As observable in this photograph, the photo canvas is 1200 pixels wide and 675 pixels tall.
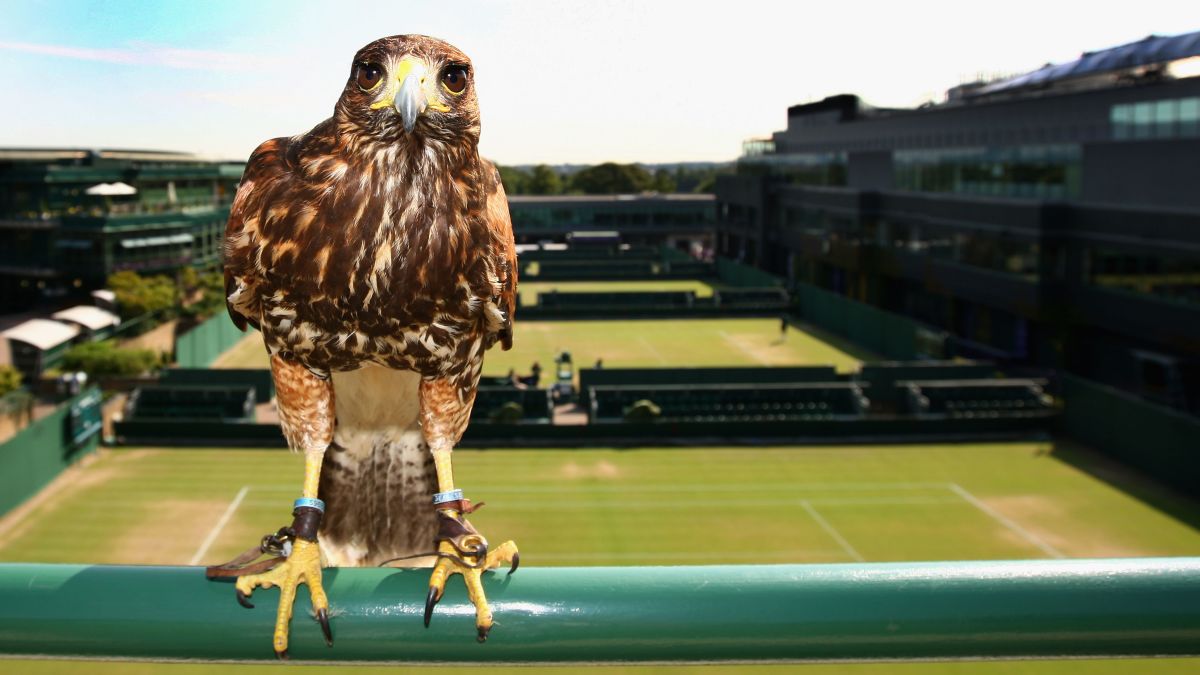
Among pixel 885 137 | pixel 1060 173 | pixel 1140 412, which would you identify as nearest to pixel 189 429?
pixel 1140 412

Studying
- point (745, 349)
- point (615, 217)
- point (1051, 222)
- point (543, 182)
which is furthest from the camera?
point (543, 182)

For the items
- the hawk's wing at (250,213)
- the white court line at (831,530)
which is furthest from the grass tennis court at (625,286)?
the hawk's wing at (250,213)

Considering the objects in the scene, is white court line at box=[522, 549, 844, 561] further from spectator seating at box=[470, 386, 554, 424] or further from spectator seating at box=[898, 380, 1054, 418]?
spectator seating at box=[898, 380, 1054, 418]

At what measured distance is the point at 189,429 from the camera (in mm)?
26469

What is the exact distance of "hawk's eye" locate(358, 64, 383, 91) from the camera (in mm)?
3428

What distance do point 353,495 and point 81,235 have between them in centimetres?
5624

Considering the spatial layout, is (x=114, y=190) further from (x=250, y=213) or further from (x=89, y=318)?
(x=250, y=213)

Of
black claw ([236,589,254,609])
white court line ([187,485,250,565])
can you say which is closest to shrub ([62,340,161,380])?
white court line ([187,485,250,565])

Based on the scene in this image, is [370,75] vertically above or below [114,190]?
below

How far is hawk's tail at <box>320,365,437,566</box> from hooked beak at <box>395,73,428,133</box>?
1.14 meters

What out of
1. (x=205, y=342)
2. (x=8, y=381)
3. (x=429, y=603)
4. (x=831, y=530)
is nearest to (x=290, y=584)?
(x=429, y=603)

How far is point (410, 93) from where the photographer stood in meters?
3.27

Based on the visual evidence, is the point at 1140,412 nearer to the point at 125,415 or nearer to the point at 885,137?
the point at 125,415

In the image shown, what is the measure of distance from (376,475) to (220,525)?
18175 millimetres
